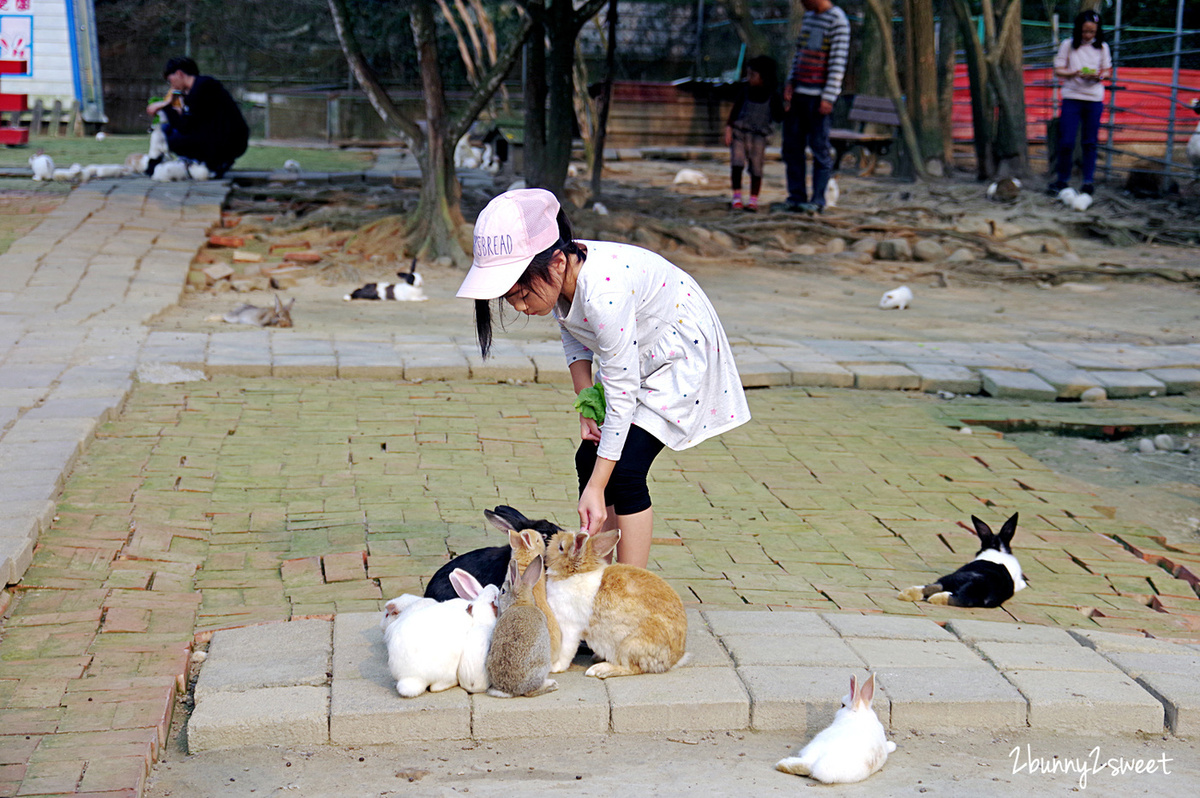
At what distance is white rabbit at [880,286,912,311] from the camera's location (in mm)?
9820

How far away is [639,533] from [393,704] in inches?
41.2

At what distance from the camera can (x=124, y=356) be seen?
6898mm

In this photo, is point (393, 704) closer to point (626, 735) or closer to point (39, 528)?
point (626, 735)

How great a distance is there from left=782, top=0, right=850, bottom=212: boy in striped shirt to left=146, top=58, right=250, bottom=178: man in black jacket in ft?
22.7

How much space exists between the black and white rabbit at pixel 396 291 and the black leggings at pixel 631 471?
613cm

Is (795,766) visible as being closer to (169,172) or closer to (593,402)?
(593,402)

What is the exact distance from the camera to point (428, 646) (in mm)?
3021

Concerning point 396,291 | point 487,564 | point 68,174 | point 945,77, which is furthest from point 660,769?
point 945,77

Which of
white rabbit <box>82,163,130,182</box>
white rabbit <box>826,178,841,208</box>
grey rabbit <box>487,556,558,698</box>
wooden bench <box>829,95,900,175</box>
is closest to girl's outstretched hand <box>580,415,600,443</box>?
grey rabbit <box>487,556,558,698</box>

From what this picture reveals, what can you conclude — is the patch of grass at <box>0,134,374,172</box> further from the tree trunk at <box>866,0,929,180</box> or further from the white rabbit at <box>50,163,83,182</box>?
the tree trunk at <box>866,0,929,180</box>

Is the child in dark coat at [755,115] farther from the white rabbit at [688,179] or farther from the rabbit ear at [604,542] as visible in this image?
the rabbit ear at [604,542]

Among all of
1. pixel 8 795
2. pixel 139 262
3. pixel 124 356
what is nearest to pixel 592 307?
pixel 8 795

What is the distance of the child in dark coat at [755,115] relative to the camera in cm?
1327

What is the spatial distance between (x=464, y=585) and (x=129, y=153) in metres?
16.5
